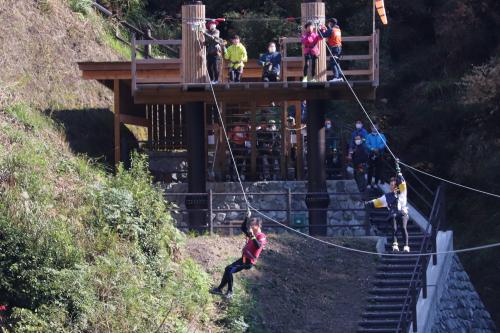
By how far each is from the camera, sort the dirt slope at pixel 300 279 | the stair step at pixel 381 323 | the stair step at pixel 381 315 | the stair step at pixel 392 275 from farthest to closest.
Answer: the stair step at pixel 392 275 → the stair step at pixel 381 315 → the stair step at pixel 381 323 → the dirt slope at pixel 300 279

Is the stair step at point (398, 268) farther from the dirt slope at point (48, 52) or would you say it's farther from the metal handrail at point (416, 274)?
the dirt slope at point (48, 52)

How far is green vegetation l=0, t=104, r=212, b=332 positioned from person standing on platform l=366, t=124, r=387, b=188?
25.1 feet

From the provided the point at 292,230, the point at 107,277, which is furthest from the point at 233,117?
the point at 107,277

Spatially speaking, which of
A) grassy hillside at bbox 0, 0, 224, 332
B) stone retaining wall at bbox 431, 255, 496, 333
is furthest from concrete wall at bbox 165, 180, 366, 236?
grassy hillside at bbox 0, 0, 224, 332

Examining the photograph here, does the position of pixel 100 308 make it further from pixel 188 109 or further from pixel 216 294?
pixel 188 109

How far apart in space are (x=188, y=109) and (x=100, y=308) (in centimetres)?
952

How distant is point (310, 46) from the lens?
28719mm

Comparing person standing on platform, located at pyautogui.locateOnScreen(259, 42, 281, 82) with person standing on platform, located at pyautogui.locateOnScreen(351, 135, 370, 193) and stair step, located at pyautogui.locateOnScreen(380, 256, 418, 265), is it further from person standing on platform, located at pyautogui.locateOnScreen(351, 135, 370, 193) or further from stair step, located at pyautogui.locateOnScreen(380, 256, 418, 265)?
stair step, located at pyautogui.locateOnScreen(380, 256, 418, 265)

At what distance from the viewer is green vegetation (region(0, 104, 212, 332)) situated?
2073 centimetres

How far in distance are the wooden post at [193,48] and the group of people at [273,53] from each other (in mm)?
217

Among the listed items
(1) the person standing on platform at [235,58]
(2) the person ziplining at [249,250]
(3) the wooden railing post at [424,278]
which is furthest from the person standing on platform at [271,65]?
(2) the person ziplining at [249,250]

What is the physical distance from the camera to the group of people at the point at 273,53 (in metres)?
28.8

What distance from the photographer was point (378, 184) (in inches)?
1249

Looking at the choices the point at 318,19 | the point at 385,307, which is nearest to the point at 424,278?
the point at 385,307
